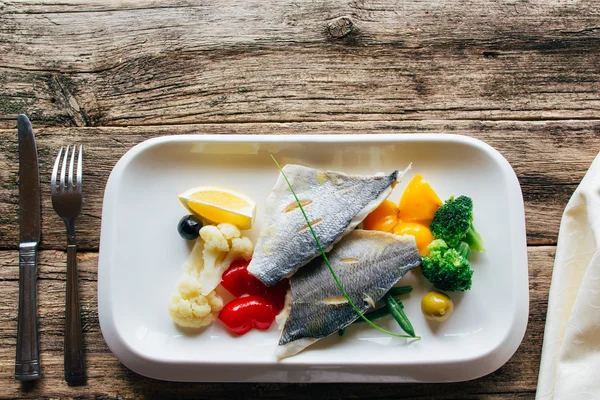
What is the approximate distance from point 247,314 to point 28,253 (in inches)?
37.8

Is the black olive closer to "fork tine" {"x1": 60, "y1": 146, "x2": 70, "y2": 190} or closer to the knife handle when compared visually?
"fork tine" {"x1": 60, "y1": 146, "x2": 70, "y2": 190}

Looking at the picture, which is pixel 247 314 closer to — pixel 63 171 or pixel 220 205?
pixel 220 205

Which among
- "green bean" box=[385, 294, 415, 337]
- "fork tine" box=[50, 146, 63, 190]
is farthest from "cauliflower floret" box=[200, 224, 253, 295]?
"fork tine" box=[50, 146, 63, 190]

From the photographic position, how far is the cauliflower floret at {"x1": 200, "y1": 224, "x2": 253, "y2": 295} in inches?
72.4

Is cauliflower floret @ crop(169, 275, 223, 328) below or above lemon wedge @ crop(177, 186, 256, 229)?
below

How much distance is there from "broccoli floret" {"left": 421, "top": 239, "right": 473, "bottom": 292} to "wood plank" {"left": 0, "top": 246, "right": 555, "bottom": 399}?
403 mm

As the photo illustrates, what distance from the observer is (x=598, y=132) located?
2111 mm

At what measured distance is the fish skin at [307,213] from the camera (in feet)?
5.91

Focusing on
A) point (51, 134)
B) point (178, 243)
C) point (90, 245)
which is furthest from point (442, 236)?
point (51, 134)

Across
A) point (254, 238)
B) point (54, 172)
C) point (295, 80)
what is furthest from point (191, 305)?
point (295, 80)

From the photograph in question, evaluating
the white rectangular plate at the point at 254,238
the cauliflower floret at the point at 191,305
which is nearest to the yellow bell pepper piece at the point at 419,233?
the white rectangular plate at the point at 254,238

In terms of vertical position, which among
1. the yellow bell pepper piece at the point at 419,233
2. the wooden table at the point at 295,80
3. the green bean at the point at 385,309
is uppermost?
the wooden table at the point at 295,80

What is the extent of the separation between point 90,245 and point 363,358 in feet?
4.05

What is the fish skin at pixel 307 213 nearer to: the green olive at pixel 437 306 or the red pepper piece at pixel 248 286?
the red pepper piece at pixel 248 286
